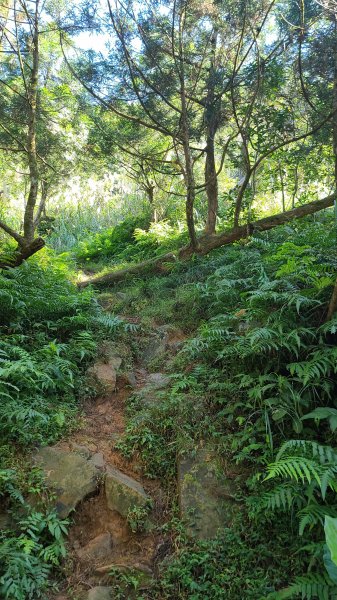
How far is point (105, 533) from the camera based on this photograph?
9.62ft

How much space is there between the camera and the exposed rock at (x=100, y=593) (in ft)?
8.14

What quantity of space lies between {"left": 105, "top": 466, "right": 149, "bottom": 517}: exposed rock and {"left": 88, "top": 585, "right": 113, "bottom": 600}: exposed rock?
52cm

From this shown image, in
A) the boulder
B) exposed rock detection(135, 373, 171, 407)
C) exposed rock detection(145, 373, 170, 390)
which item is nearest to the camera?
the boulder

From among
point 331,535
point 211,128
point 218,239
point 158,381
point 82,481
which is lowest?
point 82,481

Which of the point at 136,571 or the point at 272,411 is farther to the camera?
the point at 272,411

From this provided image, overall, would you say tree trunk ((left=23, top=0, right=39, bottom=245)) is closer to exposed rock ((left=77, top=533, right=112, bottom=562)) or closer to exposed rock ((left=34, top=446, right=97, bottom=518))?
exposed rock ((left=34, top=446, right=97, bottom=518))

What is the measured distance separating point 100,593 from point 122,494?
682mm

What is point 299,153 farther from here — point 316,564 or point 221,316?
point 316,564

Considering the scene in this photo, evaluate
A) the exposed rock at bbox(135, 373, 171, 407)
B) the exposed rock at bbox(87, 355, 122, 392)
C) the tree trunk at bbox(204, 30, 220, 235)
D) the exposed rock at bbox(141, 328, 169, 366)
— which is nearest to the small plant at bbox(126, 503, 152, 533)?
the exposed rock at bbox(135, 373, 171, 407)

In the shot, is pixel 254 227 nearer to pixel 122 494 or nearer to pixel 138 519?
pixel 122 494

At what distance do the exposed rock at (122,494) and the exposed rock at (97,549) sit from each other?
8.2 inches

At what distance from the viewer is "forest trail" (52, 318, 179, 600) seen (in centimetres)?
265

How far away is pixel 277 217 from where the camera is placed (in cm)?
792

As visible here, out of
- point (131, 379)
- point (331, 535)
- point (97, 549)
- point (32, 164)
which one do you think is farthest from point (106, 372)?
point (32, 164)
